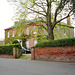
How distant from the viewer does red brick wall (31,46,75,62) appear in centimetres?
1497

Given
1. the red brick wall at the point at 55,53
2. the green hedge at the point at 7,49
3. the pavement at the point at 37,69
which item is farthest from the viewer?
the green hedge at the point at 7,49

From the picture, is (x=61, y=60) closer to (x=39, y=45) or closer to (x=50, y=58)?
(x=50, y=58)

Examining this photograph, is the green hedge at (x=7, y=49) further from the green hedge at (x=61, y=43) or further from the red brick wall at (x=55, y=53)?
the green hedge at (x=61, y=43)

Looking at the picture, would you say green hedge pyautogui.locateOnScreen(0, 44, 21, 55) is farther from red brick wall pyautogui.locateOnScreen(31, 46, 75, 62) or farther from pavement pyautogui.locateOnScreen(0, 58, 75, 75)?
pavement pyautogui.locateOnScreen(0, 58, 75, 75)

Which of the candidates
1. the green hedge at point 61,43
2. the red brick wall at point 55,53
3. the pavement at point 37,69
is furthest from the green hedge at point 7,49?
the pavement at point 37,69

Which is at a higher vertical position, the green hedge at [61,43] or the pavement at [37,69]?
the green hedge at [61,43]

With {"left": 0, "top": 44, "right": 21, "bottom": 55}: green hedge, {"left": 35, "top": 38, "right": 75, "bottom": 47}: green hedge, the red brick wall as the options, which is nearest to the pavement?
the red brick wall

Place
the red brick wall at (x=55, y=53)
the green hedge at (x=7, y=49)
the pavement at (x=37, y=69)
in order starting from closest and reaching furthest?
the pavement at (x=37, y=69), the red brick wall at (x=55, y=53), the green hedge at (x=7, y=49)

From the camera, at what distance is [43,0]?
1983cm

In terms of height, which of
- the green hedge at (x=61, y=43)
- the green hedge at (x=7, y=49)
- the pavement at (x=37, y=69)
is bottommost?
the pavement at (x=37, y=69)

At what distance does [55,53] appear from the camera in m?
16.3

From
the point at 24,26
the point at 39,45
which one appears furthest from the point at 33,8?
the point at 39,45

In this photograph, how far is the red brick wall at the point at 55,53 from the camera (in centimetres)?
1497

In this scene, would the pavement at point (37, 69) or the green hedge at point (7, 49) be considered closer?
the pavement at point (37, 69)
